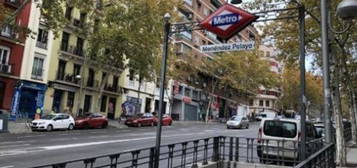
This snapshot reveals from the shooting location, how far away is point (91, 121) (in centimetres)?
3191

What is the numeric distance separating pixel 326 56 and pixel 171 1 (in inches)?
1135

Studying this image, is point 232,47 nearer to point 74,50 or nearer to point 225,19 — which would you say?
point 225,19

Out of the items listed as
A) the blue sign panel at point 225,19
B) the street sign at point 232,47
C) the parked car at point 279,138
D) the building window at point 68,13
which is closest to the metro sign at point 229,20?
the blue sign panel at point 225,19

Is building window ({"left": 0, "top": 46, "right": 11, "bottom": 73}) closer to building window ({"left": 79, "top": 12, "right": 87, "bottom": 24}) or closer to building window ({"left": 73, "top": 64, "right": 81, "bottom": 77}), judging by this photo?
building window ({"left": 73, "top": 64, "right": 81, "bottom": 77})

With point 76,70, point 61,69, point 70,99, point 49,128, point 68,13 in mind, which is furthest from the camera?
point 76,70

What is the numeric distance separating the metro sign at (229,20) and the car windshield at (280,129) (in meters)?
6.62

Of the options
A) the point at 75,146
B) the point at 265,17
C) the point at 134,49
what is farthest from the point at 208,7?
the point at 265,17

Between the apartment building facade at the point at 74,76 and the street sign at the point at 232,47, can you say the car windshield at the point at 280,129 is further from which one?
the apartment building facade at the point at 74,76

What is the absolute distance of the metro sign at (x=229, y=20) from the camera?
33.0 feet

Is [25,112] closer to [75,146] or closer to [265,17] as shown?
[75,146]

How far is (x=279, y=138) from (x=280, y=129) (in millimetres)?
418

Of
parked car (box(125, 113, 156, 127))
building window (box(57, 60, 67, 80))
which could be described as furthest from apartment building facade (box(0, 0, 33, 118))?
parked car (box(125, 113, 156, 127))

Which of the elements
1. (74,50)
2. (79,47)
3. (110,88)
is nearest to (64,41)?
(74,50)

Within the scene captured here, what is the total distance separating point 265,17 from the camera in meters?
10.5
